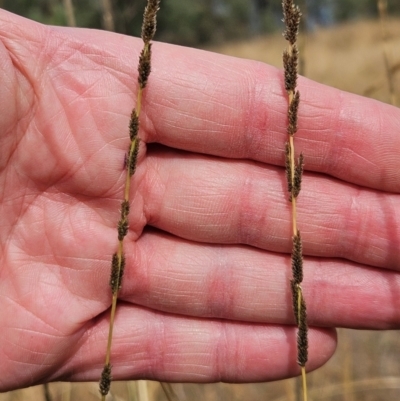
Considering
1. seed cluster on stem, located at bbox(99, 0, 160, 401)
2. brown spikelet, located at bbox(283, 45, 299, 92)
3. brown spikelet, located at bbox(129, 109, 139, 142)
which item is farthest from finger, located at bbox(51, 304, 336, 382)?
brown spikelet, located at bbox(283, 45, 299, 92)

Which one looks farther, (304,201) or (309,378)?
(309,378)

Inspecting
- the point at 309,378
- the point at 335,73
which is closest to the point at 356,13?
the point at 335,73

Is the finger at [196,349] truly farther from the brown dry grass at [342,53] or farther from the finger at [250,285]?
the brown dry grass at [342,53]

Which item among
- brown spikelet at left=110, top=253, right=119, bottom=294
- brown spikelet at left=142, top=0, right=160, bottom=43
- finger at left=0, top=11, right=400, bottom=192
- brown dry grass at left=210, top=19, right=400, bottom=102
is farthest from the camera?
brown dry grass at left=210, top=19, right=400, bottom=102

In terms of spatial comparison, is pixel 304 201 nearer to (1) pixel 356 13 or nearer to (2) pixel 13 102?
(2) pixel 13 102

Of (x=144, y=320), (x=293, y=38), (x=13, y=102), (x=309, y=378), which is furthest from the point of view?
(x=309, y=378)

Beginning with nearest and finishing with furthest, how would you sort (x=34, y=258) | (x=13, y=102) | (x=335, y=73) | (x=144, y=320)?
(x=13, y=102) → (x=34, y=258) → (x=144, y=320) → (x=335, y=73)

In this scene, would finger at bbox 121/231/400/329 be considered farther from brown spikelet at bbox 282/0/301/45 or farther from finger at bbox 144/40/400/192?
brown spikelet at bbox 282/0/301/45
